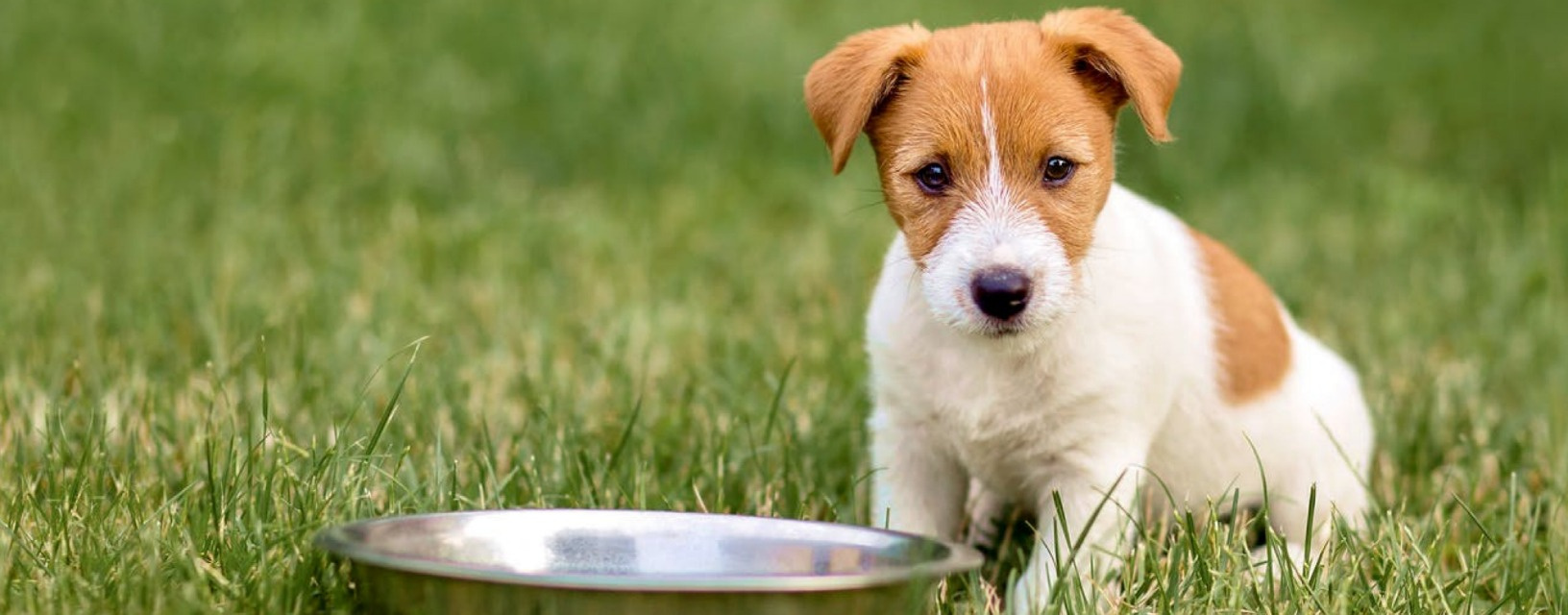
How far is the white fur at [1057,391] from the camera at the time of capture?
3.65 m

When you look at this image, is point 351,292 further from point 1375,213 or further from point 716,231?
point 1375,213

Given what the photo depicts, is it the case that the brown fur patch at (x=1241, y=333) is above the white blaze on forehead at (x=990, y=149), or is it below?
below

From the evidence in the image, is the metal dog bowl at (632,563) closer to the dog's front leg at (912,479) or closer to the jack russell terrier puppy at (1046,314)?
the jack russell terrier puppy at (1046,314)

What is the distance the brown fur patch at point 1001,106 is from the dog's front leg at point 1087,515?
1.57 feet

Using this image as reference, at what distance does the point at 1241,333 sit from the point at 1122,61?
2.83 ft

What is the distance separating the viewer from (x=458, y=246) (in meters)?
6.54

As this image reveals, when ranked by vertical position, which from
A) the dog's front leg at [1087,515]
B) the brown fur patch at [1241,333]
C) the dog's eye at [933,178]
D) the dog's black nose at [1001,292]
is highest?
the dog's eye at [933,178]

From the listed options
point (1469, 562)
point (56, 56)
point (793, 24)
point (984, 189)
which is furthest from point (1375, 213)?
point (56, 56)

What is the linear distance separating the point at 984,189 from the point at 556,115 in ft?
16.3

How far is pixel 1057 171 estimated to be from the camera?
371cm

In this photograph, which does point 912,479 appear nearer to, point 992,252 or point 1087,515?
point 1087,515

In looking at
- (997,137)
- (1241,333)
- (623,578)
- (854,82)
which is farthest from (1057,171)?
(623,578)

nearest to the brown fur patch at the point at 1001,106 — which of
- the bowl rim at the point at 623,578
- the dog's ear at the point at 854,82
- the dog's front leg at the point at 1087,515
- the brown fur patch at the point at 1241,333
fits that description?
the dog's ear at the point at 854,82

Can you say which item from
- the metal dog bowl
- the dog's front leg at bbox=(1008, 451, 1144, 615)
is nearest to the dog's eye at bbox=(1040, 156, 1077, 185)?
the dog's front leg at bbox=(1008, 451, 1144, 615)
